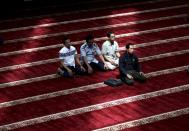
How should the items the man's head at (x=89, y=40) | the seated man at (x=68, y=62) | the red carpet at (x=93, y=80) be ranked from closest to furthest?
the red carpet at (x=93, y=80), the seated man at (x=68, y=62), the man's head at (x=89, y=40)

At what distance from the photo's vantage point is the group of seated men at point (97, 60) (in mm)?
7895

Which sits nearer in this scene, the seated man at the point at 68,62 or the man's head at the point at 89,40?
the seated man at the point at 68,62

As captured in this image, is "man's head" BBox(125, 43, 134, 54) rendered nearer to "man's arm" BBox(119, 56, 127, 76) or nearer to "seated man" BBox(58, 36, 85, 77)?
"man's arm" BBox(119, 56, 127, 76)

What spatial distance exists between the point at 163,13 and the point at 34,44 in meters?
4.27

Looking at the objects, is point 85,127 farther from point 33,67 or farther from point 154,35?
point 154,35

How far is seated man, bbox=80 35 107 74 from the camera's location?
8375 millimetres

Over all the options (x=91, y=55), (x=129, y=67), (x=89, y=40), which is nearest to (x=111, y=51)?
(x=91, y=55)

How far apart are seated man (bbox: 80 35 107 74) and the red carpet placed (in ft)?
0.62

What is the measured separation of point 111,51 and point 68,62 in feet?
3.12

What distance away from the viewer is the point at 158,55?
9289mm

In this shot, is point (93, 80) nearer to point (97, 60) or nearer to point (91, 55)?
point (91, 55)

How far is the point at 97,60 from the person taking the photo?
887 centimetres

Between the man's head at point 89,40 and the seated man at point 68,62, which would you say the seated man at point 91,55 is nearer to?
the man's head at point 89,40

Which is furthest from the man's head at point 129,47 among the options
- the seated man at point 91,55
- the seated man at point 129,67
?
the seated man at point 91,55
